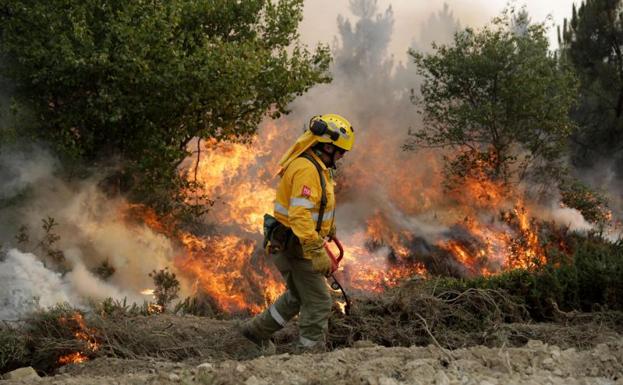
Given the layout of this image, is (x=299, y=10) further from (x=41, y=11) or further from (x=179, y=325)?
(x=179, y=325)

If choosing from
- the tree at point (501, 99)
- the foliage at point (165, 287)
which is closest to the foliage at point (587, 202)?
the tree at point (501, 99)

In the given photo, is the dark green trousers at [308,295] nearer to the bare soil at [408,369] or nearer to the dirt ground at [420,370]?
the bare soil at [408,369]

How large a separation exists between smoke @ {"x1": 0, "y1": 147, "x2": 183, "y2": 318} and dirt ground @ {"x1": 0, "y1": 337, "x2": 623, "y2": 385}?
243 inches

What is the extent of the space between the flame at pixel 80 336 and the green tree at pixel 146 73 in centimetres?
479

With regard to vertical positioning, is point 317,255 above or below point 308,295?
above

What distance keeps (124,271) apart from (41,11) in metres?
4.53

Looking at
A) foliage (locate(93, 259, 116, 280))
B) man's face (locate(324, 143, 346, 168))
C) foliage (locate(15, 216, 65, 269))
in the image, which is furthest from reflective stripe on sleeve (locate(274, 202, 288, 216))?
foliage (locate(93, 259, 116, 280))

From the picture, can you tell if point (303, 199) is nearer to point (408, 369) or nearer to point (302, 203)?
point (302, 203)

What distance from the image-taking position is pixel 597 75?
70.8 feet

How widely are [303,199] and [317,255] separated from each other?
45 centimetres

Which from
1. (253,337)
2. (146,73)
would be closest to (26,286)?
(146,73)

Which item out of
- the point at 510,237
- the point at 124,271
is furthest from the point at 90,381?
the point at 510,237

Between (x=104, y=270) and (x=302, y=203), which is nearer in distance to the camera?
(x=302, y=203)

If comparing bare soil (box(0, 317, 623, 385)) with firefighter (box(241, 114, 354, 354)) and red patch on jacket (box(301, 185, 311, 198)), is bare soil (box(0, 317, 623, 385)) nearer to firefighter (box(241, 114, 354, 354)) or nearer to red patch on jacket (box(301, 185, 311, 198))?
firefighter (box(241, 114, 354, 354))
